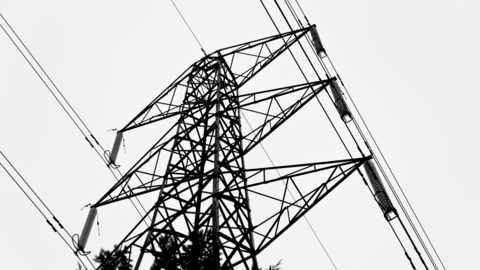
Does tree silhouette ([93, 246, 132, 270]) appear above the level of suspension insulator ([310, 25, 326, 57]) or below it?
below

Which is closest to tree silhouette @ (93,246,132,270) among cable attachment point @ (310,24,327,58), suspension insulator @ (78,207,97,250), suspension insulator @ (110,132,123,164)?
suspension insulator @ (78,207,97,250)

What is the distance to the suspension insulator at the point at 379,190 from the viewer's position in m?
6.19

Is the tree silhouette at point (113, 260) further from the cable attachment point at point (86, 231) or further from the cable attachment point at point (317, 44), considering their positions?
the cable attachment point at point (317, 44)

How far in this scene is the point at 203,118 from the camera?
9414 millimetres

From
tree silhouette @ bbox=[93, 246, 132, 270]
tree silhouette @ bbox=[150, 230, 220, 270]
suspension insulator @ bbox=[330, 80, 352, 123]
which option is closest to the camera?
tree silhouette @ bbox=[150, 230, 220, 270]

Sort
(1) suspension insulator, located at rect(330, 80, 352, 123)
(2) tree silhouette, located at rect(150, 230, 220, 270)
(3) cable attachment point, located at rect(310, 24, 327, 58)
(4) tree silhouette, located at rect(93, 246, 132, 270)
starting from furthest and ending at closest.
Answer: (3) cable attachment point, located at rect(310, 24, 327, 58)
(1) suspension insulator, located at rect(330, 80, 352, 123)
(4) tree silhouette, located at rect(93, 246, 132, 270)
(2) tree silhouette, located at rect(150, 230, 220, 270)

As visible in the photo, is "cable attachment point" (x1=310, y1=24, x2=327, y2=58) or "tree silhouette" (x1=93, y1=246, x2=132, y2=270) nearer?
"tree silhouette" (x1=93, y1=246, x2=132, y2=270)

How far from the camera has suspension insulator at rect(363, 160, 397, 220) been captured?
6.19 meters

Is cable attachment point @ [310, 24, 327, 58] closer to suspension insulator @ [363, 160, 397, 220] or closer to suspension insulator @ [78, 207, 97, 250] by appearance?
suspension insulator @ [363, 160, 397, 220]

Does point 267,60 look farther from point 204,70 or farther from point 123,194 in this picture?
point 123,194

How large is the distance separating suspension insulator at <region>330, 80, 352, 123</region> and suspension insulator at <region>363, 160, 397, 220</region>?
1.67 meters

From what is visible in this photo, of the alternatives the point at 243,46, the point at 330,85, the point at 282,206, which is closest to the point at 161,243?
the point at 282,206

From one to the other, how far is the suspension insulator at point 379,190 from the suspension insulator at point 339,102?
5.48 ft

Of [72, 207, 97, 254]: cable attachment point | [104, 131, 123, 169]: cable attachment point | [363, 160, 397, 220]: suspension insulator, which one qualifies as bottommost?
[363, 160, 397, 220]: suspension insulator
